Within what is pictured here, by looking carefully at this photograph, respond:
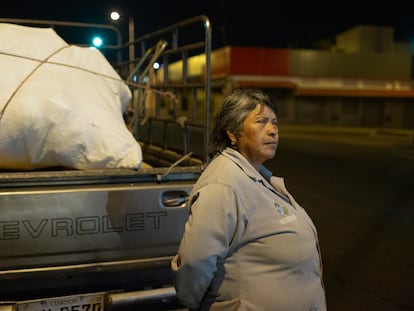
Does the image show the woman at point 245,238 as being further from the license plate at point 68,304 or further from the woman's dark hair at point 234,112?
the license plate at point 68,304

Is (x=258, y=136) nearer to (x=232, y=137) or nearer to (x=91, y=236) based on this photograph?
(x=232, y=137)

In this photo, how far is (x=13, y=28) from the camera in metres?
3.10

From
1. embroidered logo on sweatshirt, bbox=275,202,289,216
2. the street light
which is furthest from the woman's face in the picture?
the street light

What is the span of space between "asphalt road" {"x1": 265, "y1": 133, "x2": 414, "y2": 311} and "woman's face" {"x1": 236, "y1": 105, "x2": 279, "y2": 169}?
275cm

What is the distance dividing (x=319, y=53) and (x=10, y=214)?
34.5 metres

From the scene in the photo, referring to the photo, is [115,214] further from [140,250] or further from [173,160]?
[173,160]

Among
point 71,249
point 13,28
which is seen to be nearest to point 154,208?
point 71,249

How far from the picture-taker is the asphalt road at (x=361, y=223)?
4.92 m

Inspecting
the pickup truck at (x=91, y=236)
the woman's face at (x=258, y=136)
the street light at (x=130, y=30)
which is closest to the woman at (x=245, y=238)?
the woman's face at (x=258, y=136)

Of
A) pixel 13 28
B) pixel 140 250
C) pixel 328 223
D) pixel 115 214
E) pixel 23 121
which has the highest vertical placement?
pixel 13 28

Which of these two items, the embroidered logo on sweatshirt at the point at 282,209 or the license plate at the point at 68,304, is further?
the license plate at the point at 68,304

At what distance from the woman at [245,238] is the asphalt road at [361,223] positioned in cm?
265

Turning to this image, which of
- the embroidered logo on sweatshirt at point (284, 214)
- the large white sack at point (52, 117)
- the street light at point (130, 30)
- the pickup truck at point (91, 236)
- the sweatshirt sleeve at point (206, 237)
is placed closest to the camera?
the sweatshirt sleeve at point (206, 237)

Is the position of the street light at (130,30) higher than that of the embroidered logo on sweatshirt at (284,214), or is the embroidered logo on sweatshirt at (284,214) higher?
the street light at (130,30)
